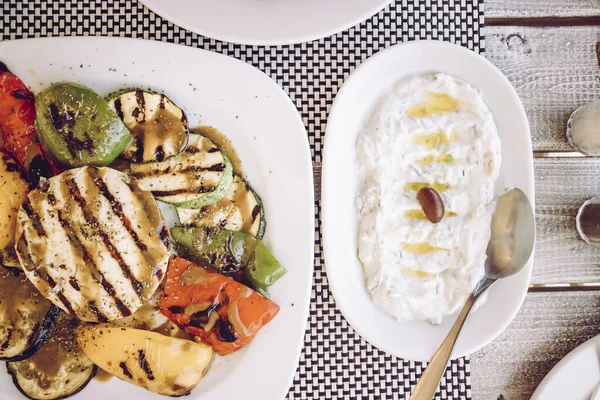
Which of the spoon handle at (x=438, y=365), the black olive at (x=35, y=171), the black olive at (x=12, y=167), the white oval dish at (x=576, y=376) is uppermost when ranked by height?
the black olive at (x=12, y=167)

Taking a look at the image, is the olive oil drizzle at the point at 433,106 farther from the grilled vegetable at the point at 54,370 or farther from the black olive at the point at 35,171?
the grilled vegetable at the point at 54,370

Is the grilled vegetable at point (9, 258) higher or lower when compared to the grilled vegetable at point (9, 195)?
lower

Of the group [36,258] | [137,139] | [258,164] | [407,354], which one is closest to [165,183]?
[137,139]

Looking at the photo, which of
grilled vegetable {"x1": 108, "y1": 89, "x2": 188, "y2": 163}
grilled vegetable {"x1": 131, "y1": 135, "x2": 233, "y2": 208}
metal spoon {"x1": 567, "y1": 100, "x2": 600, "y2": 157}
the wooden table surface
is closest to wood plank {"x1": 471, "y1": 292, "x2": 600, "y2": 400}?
the wooden table surface

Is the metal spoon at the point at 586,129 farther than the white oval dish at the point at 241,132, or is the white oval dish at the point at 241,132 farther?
the metal spoon at the point at 586,129

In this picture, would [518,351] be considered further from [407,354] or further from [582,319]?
[407,354]

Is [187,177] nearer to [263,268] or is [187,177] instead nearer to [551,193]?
[263,268]

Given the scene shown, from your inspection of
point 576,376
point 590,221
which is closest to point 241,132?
point 590,221

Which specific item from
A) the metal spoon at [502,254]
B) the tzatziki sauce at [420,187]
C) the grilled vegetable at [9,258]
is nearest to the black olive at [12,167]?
the grilled vegetable at [9,258]
